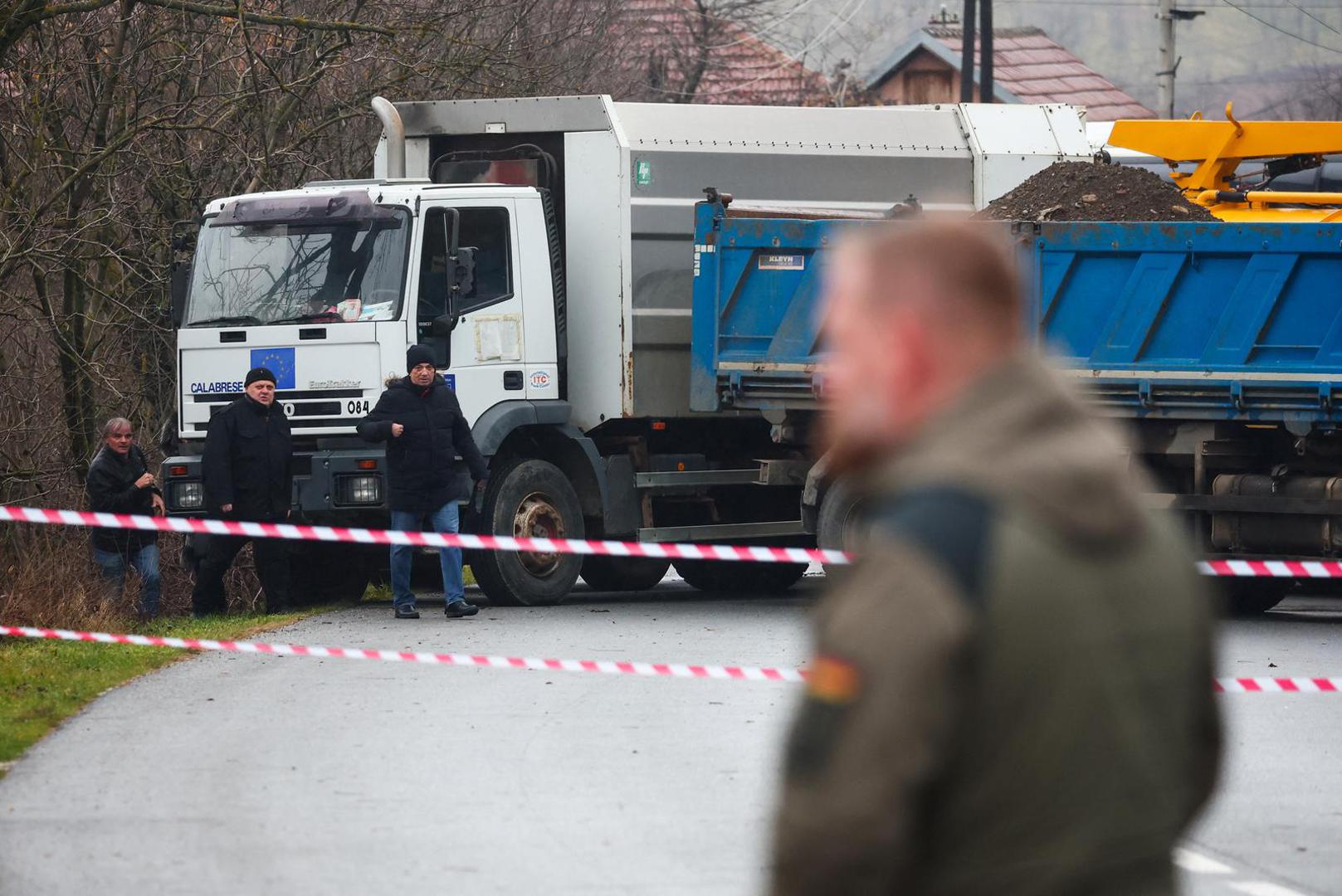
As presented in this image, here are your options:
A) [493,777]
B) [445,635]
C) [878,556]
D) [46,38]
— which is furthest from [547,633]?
[878,556]

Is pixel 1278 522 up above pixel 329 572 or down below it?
above

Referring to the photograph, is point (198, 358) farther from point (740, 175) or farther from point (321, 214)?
point (740, 175)

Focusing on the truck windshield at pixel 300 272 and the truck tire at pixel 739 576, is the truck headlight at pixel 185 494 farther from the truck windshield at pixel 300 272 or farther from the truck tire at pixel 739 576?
the truck tire at pixel 739 576

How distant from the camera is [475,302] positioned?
14.5 meters

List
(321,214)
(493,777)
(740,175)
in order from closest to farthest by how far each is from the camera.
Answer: (493,777) → (321,214) → (740,175)

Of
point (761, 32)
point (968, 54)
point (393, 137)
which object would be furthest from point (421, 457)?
point (968, 54)

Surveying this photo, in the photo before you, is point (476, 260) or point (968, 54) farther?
point (968, 54)

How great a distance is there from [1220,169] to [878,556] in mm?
16364

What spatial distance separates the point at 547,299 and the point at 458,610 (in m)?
2.48

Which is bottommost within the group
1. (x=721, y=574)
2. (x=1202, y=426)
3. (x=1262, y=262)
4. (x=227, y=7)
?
(x=721, y=574)

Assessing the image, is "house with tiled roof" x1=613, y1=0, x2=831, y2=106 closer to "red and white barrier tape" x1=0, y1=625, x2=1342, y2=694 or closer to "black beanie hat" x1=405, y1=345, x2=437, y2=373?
"black beanie hat" x1=405, y1=345, x2=437, y2=373

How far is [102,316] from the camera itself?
18.1 m

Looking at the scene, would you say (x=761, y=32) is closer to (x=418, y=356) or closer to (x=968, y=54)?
(x=968, y=54)

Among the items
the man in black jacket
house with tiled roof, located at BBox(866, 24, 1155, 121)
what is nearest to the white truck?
the man in black jacket
